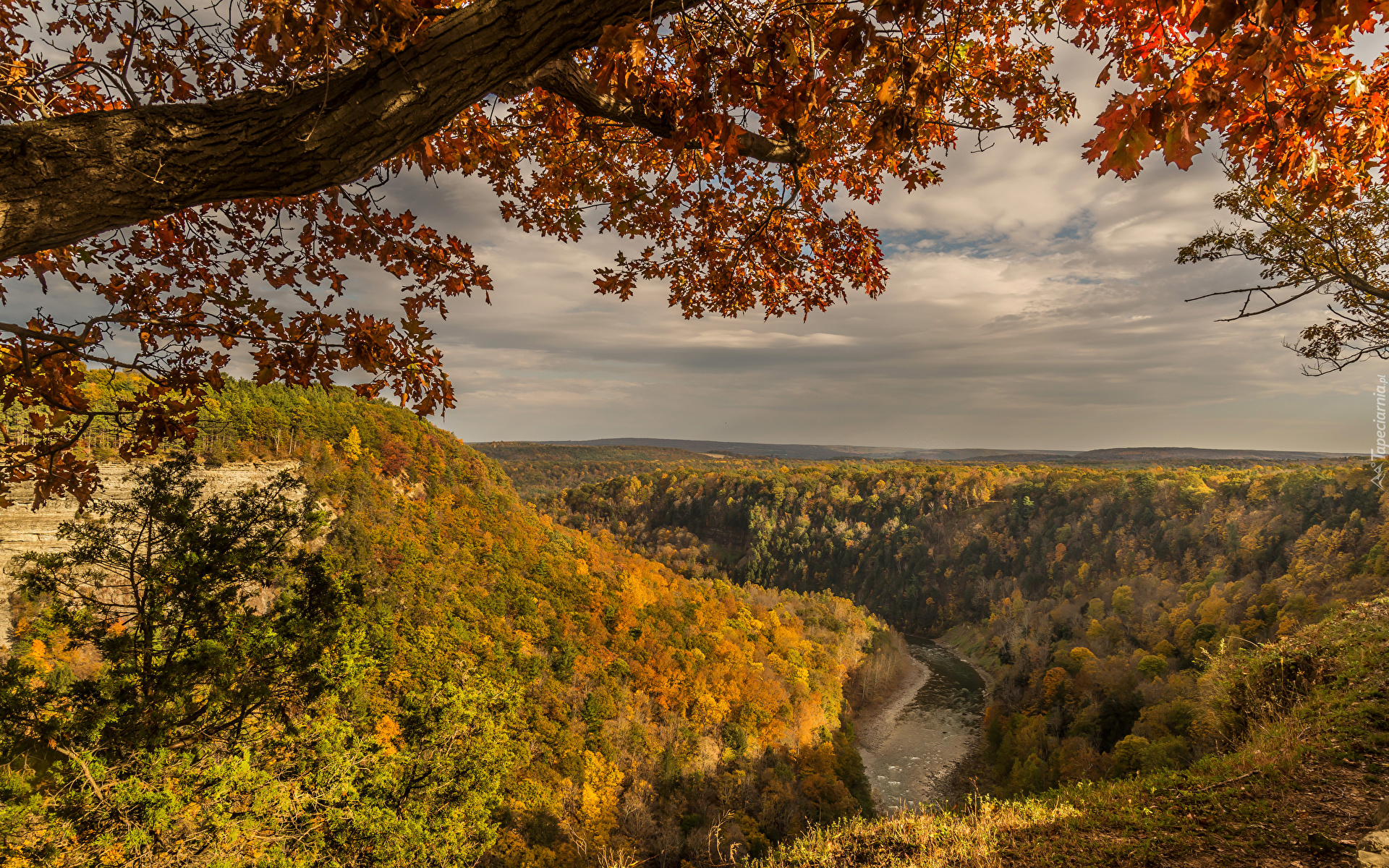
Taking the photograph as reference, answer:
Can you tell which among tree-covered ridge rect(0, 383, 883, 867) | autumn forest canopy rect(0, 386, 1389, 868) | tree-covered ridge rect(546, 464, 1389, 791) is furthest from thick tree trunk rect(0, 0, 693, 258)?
tree-covered ridge rect(546, 464, 1389, 791)

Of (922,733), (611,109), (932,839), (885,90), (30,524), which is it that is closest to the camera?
(885,90)

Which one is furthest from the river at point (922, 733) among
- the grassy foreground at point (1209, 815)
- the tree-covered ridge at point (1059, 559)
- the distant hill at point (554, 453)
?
Answer: the distant hill at point (554, 453)

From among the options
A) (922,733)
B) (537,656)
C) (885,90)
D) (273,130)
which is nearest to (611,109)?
(885,90)

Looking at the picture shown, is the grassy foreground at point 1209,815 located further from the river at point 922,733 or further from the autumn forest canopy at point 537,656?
the river at point 922,733

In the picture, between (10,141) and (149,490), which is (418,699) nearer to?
(149,490)

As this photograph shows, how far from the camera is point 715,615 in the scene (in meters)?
50.8

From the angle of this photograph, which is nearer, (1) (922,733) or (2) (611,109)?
(2) (611,109)

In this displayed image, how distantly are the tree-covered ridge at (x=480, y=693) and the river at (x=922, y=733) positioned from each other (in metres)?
3.82

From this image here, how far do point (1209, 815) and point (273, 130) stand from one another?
26.6 ft

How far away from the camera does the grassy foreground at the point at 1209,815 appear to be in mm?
4441

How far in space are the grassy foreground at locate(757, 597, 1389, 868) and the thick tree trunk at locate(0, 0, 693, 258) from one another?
636cm

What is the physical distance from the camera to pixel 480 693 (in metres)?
13.4

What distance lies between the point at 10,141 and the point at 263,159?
655 mm

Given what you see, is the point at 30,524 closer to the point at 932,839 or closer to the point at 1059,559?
the point at 932,839
